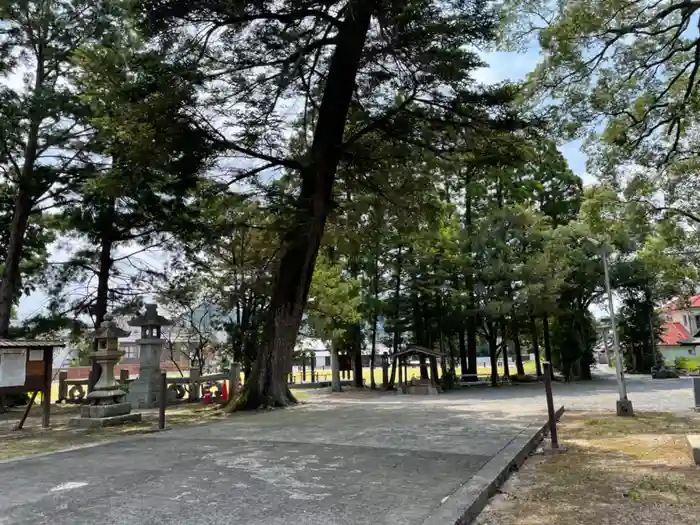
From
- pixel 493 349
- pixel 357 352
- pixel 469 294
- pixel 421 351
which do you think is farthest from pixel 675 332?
pixel 421 351

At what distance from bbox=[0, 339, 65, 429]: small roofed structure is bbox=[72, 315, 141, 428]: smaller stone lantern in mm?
752

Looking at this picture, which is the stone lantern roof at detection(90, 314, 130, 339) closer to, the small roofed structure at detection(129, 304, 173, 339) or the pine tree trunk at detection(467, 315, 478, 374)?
the small roofed structure at detection(129, 304, 173, 339)

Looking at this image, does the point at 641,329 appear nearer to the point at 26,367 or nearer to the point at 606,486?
the point at 606,486

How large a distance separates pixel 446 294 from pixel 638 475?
16730 mm

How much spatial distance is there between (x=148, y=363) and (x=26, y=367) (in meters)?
5.46

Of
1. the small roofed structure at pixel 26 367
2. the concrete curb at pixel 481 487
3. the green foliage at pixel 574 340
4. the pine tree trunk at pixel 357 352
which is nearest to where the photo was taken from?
the concrete curb at pixel 481 487

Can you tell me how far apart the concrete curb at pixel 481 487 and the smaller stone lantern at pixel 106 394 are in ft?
23.3

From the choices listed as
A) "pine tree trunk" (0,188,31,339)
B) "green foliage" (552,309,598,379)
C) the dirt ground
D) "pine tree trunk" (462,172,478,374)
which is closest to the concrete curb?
the dirt ground

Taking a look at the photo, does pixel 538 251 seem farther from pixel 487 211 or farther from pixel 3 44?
pixel 3 44

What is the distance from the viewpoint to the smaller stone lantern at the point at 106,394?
31.1ft

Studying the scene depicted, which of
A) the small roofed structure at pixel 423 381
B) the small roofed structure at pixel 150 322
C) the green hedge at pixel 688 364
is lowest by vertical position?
the green hedge at pixel 688 364

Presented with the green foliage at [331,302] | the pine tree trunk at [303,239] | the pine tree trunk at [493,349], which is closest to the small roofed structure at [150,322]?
the pine tree trunk at [303,239]

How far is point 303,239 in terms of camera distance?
11.5 meters

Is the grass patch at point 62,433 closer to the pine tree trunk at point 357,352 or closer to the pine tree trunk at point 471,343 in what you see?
the pine tree trunk at point 357,352
